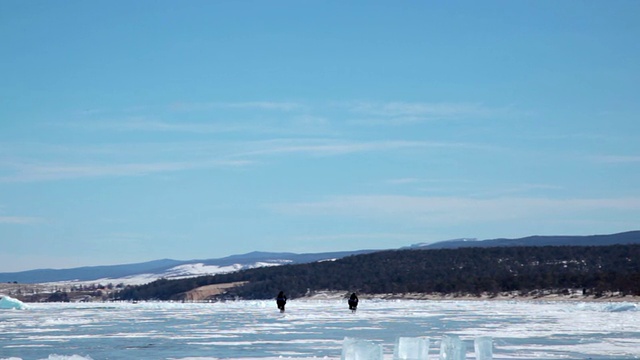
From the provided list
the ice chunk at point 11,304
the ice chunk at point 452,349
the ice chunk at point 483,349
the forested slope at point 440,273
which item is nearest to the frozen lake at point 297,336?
the ice chunk at point 483,349

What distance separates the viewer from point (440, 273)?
306ft

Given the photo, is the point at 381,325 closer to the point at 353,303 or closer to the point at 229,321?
the point at 229,321

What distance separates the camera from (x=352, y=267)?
4284 inches

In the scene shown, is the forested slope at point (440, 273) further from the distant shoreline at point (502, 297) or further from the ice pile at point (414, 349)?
the ice pile at point (414, 349)

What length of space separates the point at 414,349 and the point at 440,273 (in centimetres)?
7766

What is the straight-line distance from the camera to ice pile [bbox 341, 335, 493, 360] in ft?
49.5

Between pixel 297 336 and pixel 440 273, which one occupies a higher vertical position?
pixel 440 273

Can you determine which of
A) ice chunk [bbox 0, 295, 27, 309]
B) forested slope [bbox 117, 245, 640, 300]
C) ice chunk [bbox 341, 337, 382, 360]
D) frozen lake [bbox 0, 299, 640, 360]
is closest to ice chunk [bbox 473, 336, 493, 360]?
frozen lake [bbox 0, 299, 640, 360]

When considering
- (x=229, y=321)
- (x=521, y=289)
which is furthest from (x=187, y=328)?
(x=521, y=289)

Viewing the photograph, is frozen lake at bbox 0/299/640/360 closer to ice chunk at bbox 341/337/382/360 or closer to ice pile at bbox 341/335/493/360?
ice pile at bbox 341/335/493/360

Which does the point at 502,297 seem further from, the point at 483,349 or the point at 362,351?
the point at 362,351

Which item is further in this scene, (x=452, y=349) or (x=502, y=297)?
(x=502, y=297)

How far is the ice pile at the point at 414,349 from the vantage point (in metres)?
15.1

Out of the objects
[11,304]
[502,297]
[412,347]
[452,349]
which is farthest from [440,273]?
[452,349]
